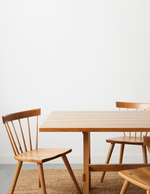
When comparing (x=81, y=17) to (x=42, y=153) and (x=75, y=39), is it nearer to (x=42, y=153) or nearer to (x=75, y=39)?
(x=75, y=39)

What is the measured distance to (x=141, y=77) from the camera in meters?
3.51

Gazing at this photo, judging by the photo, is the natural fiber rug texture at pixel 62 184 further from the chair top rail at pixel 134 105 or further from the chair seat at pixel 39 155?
the chair top rail at pixel 134 105

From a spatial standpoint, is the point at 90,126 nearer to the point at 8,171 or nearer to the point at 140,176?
the point at 140,176

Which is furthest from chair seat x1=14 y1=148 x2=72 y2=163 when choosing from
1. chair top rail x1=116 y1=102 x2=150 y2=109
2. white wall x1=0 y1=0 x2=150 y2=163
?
white wall x1=0 y1=0 x2=150 y2=163

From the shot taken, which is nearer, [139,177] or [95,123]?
[139,177]

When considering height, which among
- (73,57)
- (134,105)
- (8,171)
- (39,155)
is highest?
(73,57)

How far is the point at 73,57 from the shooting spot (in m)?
3.51

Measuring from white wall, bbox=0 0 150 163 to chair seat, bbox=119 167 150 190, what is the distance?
1.88 metres

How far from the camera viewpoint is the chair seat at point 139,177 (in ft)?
4.99

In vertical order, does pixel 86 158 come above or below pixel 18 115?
below

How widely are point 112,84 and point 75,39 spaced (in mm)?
785

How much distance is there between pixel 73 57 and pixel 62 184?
64.7 inches

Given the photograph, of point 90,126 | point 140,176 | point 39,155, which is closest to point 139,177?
point 140,176

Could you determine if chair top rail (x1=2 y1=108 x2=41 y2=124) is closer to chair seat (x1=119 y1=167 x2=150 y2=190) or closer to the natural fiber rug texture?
the natural fiber rug texture
